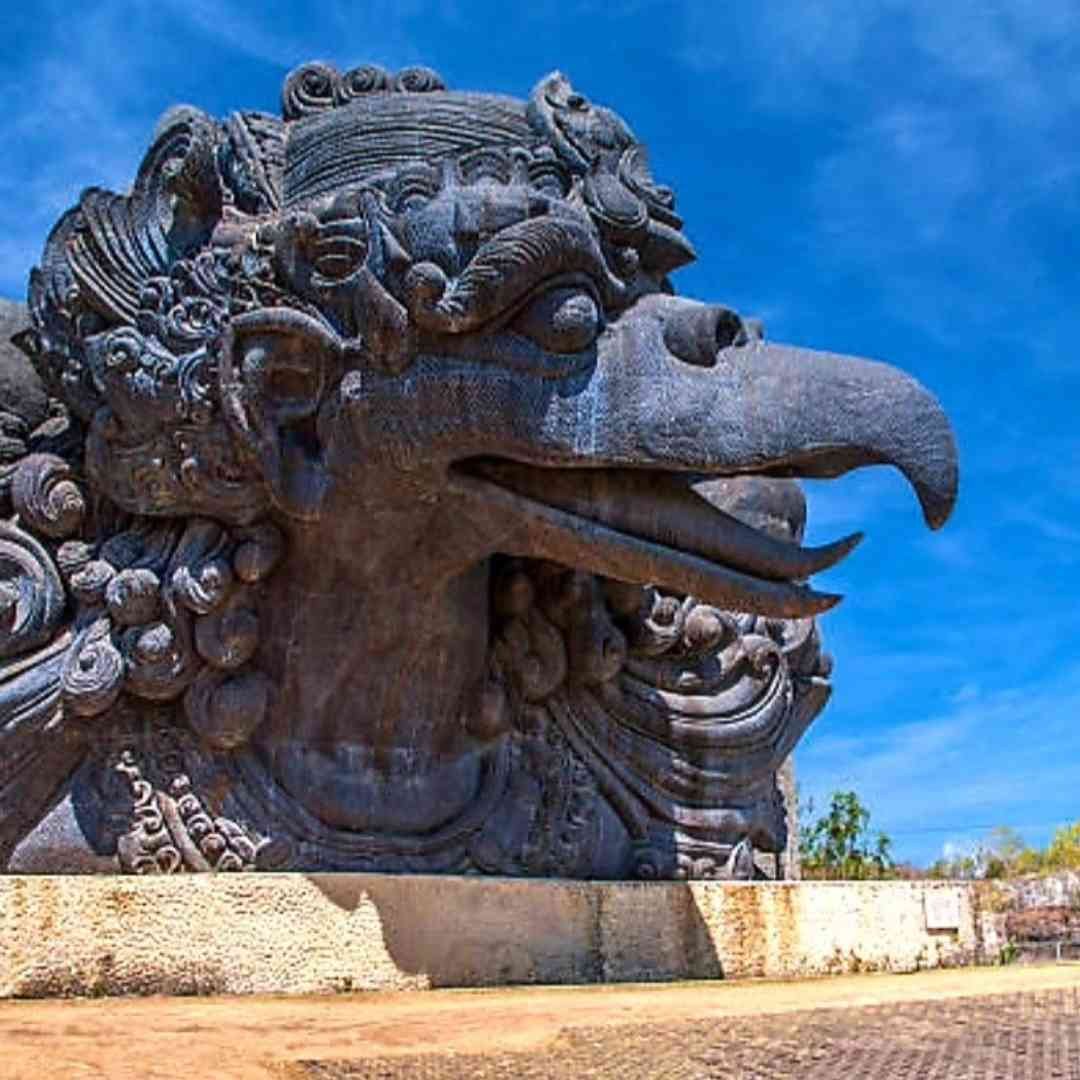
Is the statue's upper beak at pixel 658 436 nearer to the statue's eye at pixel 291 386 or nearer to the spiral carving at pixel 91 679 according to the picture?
the statue's eye at pixel 291 386

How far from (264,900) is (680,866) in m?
1.81

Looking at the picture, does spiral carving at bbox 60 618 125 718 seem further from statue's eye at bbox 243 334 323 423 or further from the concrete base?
statue's eye at bbox 243 334 323 423

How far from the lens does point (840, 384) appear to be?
4789mm

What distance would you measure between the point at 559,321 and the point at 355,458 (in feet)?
2.41

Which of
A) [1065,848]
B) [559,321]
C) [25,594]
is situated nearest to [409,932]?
[25,594]

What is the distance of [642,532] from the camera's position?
491 cm

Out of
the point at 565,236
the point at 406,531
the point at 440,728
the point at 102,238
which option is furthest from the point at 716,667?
the point at 102,238

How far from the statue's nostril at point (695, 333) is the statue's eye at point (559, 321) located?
0.28 metres

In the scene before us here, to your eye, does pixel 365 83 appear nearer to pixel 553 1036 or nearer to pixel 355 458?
pixel 355 458

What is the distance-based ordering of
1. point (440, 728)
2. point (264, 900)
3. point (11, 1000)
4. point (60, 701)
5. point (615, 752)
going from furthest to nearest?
point (615, 752) < point (440, 728) < point (60, 701) < point (264, 900) < point (11, 1000)

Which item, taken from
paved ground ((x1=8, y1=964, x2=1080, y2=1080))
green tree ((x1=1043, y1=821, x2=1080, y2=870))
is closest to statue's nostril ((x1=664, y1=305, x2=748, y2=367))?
paved ground ((x1=8, y1=964, x2=1080, y2=1080))

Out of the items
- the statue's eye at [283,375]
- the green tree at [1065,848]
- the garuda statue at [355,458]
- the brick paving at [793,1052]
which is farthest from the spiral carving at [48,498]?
the green tree at [1065,848]

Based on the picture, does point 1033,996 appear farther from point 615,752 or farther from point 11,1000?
point 11,1000

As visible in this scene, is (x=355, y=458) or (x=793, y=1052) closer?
(x=793, y=1052)
